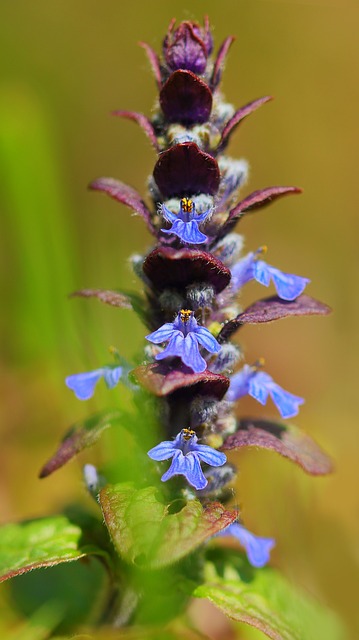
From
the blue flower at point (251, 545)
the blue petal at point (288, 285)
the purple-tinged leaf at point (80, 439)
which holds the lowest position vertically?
the blue flower at point (251, 545)

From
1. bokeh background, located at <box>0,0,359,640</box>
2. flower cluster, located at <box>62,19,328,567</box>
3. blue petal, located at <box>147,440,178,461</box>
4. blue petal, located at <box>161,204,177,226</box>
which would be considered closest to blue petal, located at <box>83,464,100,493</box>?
flower cluster, located at <box>62,19,328,567</box>

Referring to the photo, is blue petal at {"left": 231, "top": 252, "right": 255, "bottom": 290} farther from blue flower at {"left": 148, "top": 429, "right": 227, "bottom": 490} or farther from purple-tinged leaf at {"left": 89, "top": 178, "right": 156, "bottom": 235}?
blue flower at {"left": 148, "top": 429, "right": 227, "bottom": 490}

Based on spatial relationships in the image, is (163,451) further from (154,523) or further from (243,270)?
(243,270)

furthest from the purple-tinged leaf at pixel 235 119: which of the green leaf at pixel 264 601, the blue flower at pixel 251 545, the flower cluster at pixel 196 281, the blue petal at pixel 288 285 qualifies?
the green leaf at pixel 264 601

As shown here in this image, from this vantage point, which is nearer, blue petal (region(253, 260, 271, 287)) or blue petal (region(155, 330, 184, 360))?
blue petal (region(155, 330, 184, 360))

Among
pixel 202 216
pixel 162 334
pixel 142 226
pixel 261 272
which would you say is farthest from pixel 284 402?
pixel 142 226

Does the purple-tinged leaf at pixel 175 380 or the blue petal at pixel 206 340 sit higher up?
the blue petal at pixel 206 340

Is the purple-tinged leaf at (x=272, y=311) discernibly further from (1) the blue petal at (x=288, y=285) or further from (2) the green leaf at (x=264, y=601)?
(2) the green leaf at (x=264, y=601)
